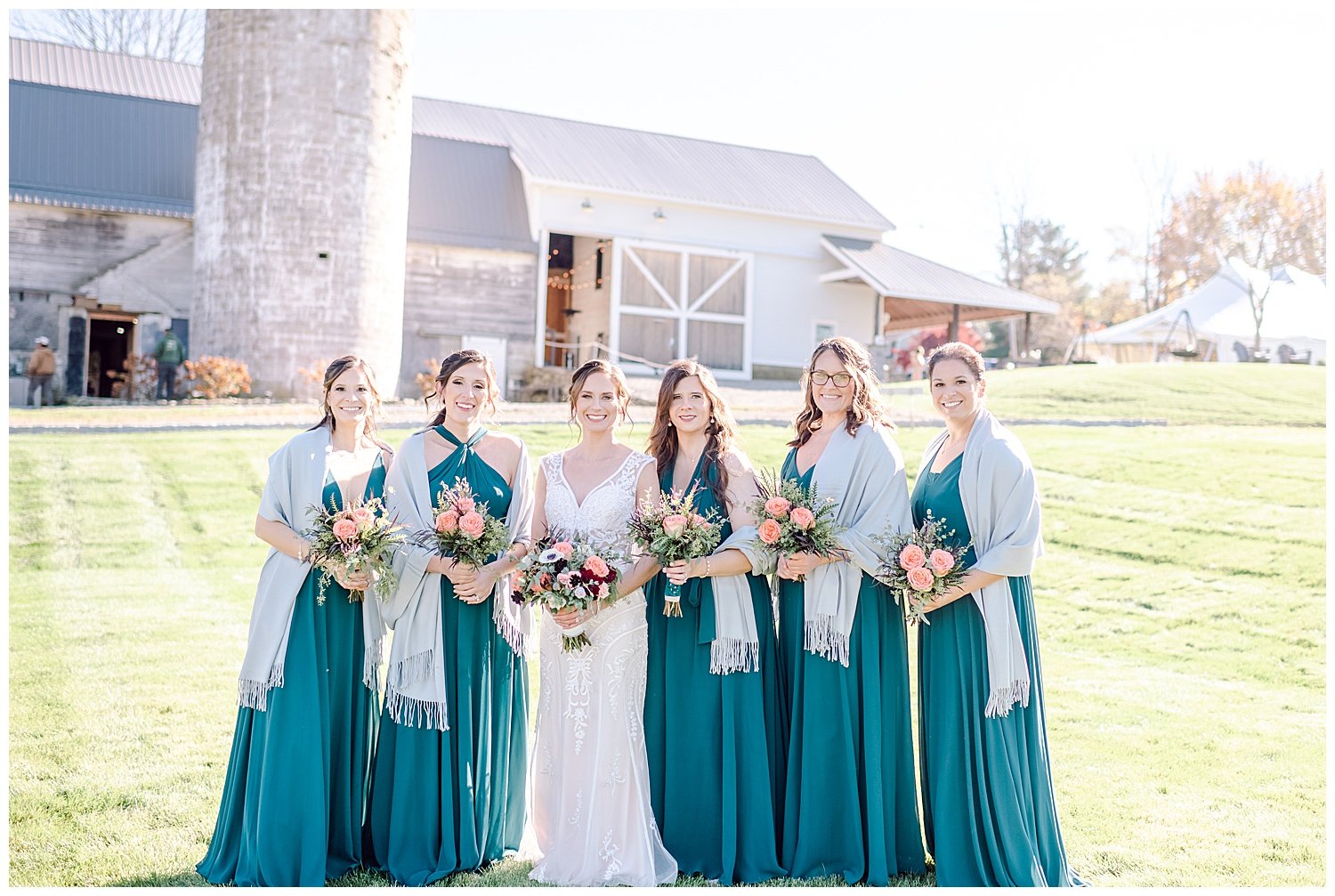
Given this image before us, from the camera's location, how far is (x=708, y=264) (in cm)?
2577

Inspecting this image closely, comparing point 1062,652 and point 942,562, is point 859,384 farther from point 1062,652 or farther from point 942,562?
point 1062,652

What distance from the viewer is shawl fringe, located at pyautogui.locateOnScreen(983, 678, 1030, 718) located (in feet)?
14.8

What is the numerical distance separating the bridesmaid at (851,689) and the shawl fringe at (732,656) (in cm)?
20

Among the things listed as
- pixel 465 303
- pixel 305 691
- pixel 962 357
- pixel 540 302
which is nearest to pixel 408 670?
pixel 305 691

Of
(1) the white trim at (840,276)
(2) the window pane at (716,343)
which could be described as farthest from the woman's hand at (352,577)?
(1) the white trim at (840,276)

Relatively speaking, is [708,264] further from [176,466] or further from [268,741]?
[268,741]

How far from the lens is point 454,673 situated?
15.7 feet

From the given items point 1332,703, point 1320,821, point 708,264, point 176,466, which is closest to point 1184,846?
point 1320,821

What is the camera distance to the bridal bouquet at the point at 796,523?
450 cm

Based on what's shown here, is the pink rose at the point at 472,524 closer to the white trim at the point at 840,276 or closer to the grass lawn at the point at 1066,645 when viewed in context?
the grass lawn at the point at 1066,645

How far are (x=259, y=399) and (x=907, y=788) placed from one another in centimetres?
1657

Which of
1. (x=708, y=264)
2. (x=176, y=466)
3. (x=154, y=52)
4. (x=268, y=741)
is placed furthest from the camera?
(x=154, y=52)

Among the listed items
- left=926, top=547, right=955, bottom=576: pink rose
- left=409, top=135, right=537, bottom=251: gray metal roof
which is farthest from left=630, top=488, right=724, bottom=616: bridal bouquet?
left=409, top=135, right=537, bottom=251: gray metal roof

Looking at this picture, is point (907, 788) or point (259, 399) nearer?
point (907, 788)
